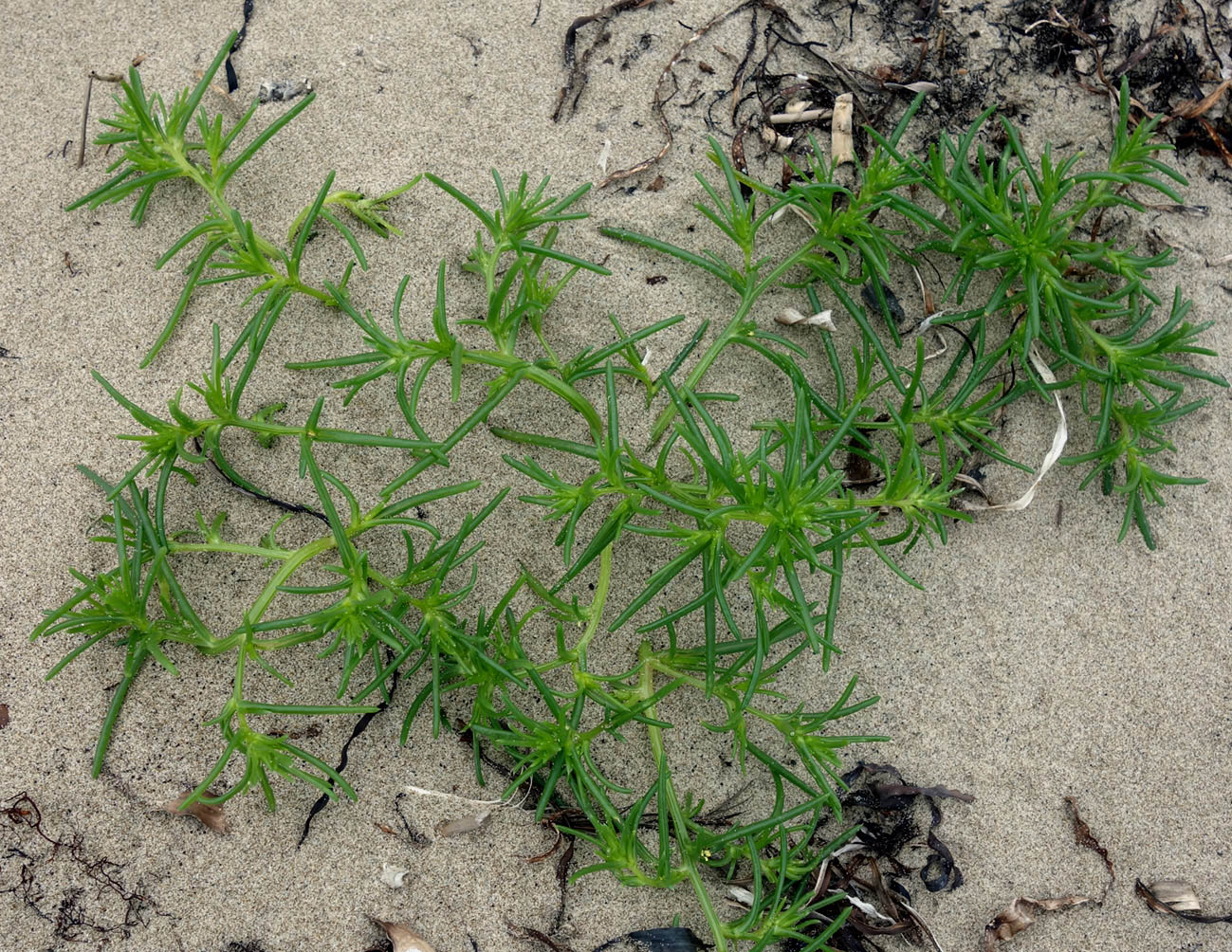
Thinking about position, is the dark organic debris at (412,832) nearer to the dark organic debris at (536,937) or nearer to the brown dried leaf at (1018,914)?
the dark organic debris at (536,937)

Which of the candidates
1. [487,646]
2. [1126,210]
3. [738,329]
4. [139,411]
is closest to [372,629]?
[487,646]

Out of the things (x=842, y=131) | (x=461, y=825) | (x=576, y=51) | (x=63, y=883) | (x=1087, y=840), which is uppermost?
(x=576, y=51)

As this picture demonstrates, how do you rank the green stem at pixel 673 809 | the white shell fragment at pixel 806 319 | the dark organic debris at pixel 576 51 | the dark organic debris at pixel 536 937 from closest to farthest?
the green stem at pixel 673 809 < the dark organic debris at pixel 536 937 < the white shell fragment at pixel 806 319 < the dark organic debris at pixel 576 51

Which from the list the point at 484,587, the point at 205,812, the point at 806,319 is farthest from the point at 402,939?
the point at 806,319

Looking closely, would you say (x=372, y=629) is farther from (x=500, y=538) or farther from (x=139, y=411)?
(x=139, y=411)

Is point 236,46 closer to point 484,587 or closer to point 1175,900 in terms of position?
point 484,587

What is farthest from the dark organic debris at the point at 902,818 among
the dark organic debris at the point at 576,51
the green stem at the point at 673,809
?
the dark organic debris at the point at 576,51

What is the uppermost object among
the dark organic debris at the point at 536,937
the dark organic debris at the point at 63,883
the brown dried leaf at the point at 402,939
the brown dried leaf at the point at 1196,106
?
the brown dried leaf at the point at 1196,106
